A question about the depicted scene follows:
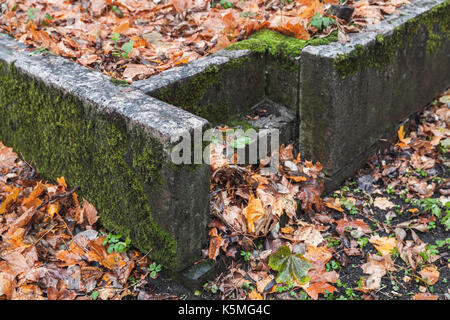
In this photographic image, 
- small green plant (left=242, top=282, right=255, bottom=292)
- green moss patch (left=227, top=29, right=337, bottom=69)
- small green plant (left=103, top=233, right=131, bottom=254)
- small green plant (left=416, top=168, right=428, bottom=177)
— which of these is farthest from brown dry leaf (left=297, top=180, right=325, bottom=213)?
small green plant (left=103, top=233, right=131, bottom=254)

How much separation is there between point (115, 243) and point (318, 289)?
1319 mm

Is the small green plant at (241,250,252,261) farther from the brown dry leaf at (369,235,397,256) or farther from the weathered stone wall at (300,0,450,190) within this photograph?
the weathered stone wall at (300,0,450,190)

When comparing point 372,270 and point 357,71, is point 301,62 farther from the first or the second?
point 372,270

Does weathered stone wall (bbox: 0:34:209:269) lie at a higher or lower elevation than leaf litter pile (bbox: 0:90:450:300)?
higher

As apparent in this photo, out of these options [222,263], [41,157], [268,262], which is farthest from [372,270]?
[41,157]

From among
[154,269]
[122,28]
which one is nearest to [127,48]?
[122,28]

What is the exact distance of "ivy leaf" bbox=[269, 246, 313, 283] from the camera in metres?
2.77

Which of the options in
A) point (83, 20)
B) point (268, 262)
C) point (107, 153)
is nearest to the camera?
point (107, 153)

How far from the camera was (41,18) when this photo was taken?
13.0 feet

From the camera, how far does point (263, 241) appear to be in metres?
2.99

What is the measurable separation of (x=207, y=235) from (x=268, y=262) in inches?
17.4

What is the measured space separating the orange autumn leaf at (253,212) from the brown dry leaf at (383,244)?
33.0 inches

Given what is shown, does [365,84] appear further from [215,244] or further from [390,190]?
[215,244]

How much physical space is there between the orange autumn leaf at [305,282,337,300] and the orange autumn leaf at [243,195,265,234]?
1.64ft
